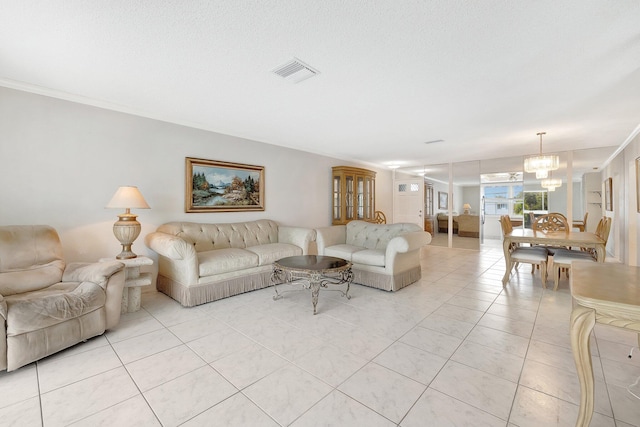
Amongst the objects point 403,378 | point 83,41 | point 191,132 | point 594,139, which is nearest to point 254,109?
point 191,132

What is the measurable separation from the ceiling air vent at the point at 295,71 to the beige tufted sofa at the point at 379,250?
2.23 m

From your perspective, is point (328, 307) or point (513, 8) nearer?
point (513, 8)

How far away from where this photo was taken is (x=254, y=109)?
332 cm

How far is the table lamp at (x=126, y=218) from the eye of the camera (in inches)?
113

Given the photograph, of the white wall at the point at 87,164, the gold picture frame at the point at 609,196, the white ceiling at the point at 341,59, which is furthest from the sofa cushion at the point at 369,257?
the gold picture frame at the point at 609,196

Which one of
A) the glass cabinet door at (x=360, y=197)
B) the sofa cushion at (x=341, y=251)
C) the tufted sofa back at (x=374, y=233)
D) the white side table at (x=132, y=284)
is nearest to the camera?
the white side table at (x=132, y=284)

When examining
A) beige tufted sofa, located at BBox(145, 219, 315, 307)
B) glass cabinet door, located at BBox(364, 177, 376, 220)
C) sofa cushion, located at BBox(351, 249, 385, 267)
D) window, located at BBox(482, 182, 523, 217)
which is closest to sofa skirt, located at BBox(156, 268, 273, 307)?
beige tufted sofa, located at BBox(145, 219, 315, 307)

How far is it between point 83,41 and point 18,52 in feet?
2.20

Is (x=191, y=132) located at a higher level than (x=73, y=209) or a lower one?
higher

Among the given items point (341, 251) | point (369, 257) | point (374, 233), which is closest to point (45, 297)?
point (341, 251)

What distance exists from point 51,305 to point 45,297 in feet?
0.28

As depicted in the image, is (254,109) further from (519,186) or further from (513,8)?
(519,186)

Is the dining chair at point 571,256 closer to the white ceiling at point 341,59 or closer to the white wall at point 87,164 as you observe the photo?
the white ceiling at point 341,59

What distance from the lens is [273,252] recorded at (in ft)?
12.4
